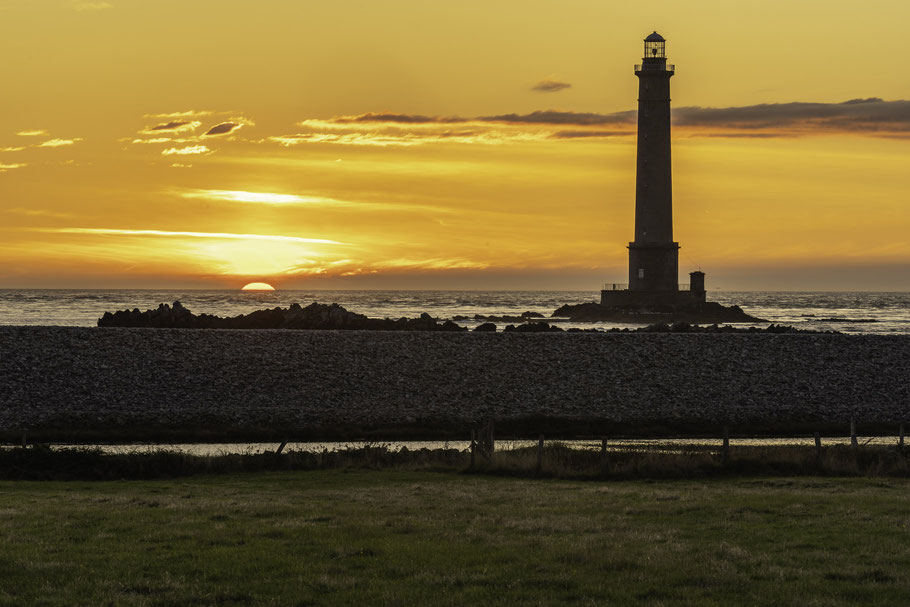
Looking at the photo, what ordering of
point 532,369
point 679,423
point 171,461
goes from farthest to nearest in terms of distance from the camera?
1. point 532,369
2. point 679,423
3. point 171,461

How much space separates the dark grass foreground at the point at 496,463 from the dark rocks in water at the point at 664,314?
71.4 meters

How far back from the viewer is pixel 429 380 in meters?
43.8

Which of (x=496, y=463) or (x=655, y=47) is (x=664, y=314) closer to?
(x=655, y=47)

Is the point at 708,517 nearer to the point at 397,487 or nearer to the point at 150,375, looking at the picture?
the point at 397,487

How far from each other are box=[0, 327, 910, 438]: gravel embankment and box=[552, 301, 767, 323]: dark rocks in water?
43.5m

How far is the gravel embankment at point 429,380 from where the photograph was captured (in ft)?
121

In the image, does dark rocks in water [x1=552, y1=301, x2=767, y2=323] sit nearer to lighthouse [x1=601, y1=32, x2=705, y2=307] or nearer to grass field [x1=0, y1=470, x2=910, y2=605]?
lighthouse [x1=601, y1=32, x2=705, y2=307]

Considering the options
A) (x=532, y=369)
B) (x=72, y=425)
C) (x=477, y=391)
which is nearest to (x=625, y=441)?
(x=477, y=391)

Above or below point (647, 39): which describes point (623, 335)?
below

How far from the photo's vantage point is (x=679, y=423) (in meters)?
37.3

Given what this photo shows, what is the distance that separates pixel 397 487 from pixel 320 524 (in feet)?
18.5

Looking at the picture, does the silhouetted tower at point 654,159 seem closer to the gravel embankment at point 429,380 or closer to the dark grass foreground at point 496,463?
the gravel embankment at point 429,380

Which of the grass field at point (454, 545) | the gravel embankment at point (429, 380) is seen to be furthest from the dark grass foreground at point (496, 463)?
the gravel embankment at point (429, 380)

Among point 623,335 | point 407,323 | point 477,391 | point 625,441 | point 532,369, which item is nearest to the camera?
point 625,441
